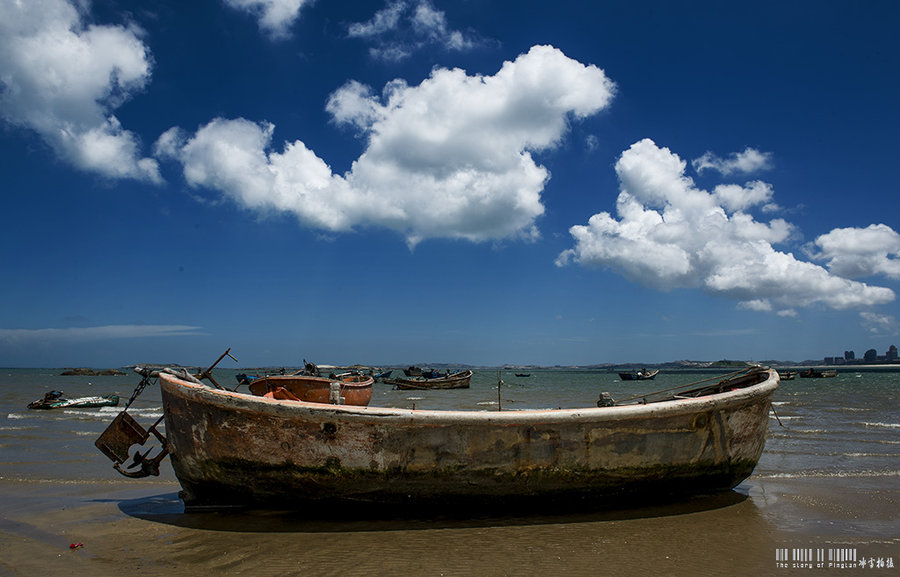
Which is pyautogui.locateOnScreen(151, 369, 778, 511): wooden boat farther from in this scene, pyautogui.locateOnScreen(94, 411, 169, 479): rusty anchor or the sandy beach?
pyautogui.locateOnScreen(94, 411, 169, 479): rusty anchor

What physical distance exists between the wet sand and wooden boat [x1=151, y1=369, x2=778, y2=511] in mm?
281

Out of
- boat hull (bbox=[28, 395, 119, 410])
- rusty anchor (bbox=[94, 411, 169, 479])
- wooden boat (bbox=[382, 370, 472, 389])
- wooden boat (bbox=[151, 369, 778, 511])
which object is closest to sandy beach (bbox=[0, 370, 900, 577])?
wooden boat (bbox=[151, 369, 778, 511])

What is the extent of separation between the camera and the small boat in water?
826 inches

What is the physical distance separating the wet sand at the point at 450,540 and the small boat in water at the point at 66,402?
18.4 metres

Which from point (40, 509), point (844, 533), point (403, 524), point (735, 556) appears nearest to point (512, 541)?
point (403, 524)

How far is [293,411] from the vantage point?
5039mm

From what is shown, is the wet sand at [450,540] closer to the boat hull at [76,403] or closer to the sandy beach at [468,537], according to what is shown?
the sandy beach at [468,537]

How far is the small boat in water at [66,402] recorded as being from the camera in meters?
21.0

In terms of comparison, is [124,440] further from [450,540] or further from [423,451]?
[450,540]

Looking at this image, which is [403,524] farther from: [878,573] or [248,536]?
[878,573]

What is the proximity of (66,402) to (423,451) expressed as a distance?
2294 centimetres

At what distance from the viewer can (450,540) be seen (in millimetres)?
4805

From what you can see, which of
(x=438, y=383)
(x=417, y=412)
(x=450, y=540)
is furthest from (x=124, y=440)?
(x=438, y=383)

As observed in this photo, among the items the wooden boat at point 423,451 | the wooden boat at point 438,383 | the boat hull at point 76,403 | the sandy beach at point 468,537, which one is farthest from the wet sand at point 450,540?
the wooden boat at point 438,383
